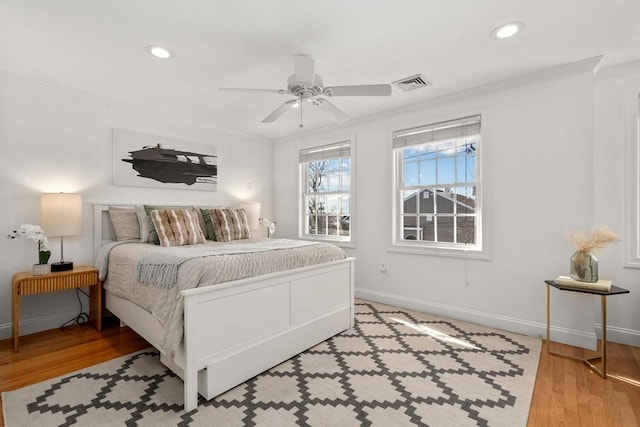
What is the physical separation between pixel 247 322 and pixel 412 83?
266cm

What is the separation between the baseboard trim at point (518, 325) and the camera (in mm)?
2678

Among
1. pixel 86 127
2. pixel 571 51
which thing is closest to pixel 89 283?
pixel 86 127

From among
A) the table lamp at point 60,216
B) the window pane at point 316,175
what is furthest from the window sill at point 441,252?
the table lamp at point 60,216

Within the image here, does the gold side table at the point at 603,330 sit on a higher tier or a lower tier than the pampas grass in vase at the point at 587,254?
lower

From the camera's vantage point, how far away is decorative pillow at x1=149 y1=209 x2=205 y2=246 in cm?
308

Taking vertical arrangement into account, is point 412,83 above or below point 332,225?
above

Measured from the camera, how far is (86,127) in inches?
131

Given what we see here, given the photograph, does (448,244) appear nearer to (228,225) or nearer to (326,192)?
(326,192)

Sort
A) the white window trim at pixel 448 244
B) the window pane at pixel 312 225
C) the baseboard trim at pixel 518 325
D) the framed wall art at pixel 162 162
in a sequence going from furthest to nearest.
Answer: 1. the window pane at pixel 312 225
2. the framed wall art at pixel 162 162
3. the white window trim at pixel 448 244
4. the baseboard trim at pixel 518 325

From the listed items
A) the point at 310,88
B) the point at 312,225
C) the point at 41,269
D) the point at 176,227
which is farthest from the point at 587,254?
the point at 41,269

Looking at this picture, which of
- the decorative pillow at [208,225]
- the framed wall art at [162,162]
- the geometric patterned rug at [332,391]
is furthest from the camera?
the decorative pillow at [208,225]

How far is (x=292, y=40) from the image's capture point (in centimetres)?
226

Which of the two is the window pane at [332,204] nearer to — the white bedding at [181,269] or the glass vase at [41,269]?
the white bedding at [181,269]

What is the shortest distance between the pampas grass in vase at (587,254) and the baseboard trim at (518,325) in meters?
0.61
